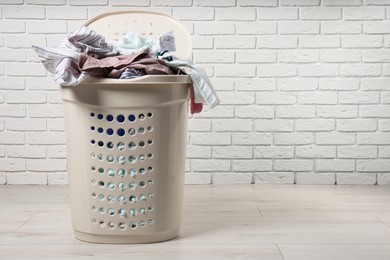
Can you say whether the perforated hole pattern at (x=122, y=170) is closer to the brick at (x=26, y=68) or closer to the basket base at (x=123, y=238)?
the basket base at (x=123, y=238)

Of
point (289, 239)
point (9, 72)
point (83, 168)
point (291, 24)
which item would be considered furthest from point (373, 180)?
point (9, 72)

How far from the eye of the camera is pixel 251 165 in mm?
2777

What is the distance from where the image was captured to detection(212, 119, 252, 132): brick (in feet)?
9.02

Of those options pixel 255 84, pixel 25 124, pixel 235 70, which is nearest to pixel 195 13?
pixel 235 70

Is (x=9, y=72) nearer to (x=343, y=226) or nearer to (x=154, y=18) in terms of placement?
(x=154, y=18)

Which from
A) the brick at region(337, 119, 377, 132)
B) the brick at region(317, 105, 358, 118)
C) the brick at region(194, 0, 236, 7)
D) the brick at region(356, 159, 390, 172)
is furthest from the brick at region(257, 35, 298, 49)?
the brick at region(356, 159, 390, 172)

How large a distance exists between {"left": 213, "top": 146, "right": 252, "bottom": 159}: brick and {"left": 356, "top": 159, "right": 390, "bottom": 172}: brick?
1.88 feet

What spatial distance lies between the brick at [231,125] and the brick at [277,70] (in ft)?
0.83

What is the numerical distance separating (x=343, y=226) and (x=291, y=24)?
4.00 ft

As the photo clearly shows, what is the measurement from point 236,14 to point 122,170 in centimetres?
137

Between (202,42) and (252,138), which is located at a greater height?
(202,42)

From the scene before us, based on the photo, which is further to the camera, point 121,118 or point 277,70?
point 277,70

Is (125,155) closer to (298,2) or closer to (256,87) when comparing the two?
(256,87)

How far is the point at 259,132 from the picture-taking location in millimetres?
2768
